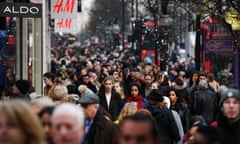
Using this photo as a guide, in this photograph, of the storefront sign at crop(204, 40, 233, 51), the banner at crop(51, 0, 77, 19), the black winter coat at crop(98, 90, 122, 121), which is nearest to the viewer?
the black winter coat at crop(98, 90, 122, 121)

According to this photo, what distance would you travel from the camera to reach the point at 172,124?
14.3 meters

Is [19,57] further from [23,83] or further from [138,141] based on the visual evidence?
[138,141]

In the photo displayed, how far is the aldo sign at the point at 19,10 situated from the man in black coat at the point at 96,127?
634 cm

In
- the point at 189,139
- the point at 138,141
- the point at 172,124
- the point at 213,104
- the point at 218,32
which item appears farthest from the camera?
the point at 218,32

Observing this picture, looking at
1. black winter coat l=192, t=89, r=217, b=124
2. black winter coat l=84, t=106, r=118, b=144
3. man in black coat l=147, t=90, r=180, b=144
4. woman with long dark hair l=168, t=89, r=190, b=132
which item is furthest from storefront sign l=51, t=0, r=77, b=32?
black winter coat l=84, t=106, r=118, b=144

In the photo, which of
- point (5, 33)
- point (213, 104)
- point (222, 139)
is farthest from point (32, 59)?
point (222, 139)

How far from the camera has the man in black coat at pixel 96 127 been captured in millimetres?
10828

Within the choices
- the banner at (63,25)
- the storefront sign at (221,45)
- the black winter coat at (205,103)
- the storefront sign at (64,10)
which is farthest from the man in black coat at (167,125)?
the storefront sign at (221,45)

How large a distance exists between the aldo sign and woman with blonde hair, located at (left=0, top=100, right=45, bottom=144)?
1078cm

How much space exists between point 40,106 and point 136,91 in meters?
9.18

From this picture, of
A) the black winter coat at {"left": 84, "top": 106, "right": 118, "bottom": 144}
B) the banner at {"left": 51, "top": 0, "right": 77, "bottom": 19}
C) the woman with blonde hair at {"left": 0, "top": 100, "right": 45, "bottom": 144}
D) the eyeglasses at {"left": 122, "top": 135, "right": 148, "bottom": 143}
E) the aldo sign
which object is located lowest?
the black winter coat at {"left": 84, "top": 106, "right": 118, "bottom": 144}

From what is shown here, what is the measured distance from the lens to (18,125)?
653 centimetres

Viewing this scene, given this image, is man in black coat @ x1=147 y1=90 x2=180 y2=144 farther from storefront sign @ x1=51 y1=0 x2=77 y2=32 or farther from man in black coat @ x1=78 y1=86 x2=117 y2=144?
storefront sign @ x1=51 y1=0 x2=77 y2=32

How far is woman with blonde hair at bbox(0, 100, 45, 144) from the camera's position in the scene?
6527mm
